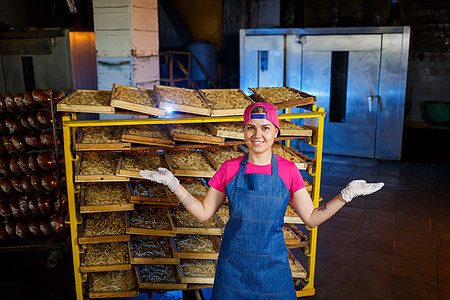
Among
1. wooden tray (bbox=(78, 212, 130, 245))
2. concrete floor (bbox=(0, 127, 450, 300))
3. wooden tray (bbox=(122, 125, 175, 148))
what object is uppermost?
wooden tray (bbox=(122, 125, 175, 148))

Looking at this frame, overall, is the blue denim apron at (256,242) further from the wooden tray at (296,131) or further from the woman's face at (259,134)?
the wooden tray at (296,131)

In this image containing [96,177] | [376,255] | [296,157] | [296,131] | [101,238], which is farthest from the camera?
[376,255]

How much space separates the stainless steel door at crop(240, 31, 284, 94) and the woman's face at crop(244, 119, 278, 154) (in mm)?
6798

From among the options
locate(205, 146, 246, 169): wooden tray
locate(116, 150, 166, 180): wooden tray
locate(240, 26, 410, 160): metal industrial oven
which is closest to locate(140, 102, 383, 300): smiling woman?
locate(116, 150, 166, 180): wooden tray

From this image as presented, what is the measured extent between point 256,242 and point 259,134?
628mm

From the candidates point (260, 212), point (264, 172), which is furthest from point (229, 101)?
point (260, 212)

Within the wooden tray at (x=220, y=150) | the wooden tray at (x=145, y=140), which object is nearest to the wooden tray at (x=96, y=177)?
the wooden tray at (x=145, y=140)

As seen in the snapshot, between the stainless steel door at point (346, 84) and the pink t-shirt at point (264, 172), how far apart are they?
21.2 ft

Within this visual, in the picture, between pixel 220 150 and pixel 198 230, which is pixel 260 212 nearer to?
pixel 198 230

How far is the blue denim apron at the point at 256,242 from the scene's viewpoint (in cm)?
242

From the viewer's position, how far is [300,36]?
28.8 ft

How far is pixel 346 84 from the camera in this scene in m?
8.62

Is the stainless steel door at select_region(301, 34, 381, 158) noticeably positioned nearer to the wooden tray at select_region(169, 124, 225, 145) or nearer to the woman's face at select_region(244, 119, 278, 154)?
the wooden tray at select_region(169, 124, 225, 145)

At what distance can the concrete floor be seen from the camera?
411cm
